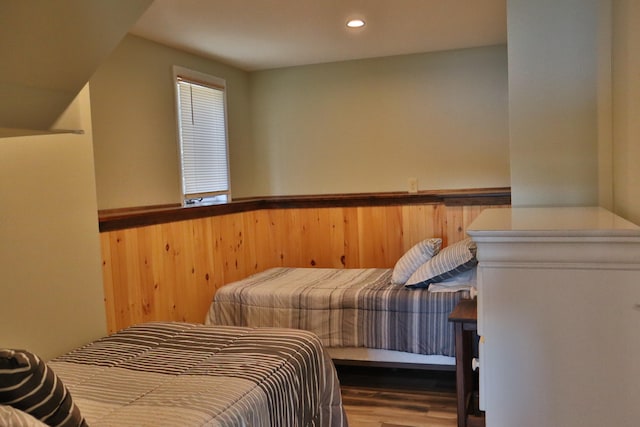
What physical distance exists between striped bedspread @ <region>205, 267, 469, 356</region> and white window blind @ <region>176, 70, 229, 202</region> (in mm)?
816

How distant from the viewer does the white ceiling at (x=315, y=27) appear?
9.29 ft

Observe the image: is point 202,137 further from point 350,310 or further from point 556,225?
point 556,225

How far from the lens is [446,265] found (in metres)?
3.03

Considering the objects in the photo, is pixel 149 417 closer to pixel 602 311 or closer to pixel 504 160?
pixel 602 311

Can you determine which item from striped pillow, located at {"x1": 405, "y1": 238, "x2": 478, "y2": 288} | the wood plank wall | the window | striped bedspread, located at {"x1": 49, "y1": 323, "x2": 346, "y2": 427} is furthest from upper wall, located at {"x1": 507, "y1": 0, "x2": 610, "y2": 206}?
the window

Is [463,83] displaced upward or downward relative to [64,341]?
upward

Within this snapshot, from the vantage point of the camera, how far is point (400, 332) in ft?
10.0

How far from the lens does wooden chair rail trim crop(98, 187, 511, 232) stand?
2.95 meters

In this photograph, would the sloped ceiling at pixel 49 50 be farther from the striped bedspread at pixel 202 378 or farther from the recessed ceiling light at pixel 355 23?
the recessed ceiling light at pixel 355 23

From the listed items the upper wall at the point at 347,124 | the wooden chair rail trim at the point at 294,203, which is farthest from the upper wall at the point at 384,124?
the wooden chair rail trim at the point at 294,203

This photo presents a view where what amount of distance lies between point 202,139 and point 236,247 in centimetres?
86

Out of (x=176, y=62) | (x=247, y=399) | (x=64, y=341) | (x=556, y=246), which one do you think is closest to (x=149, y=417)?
(x=247, y=399)

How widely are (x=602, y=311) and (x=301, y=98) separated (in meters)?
3.53

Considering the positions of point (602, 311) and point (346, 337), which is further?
point (346, 337)
